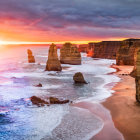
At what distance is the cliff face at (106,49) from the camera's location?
105 m

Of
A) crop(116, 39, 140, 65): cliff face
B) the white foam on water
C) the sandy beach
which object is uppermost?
crop(116, 39, 140, 65): cliff face

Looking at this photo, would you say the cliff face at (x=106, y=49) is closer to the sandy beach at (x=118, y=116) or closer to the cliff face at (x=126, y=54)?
the cliff face at (x=126, y=54)

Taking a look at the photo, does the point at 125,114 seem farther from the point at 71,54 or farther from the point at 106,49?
the point at 106,49

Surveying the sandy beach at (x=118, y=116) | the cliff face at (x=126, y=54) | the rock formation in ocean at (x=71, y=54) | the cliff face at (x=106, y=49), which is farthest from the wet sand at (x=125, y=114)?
the cliff face at (x=106, y=49)

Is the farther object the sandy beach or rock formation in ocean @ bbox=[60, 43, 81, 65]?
rock formation in ocean @ bbox=[60, 43, 81, 65]

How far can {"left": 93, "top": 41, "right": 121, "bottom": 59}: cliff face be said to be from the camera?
105062 mm

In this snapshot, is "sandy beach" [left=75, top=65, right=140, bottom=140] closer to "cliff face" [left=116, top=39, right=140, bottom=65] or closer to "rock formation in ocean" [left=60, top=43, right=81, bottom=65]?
"cliff face" [left=116, top=39, right=140, bottom=65]

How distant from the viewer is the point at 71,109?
1925 centimetres

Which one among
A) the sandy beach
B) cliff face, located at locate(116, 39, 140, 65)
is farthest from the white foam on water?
cliff face, located at locate(116, 39, 140, 65)

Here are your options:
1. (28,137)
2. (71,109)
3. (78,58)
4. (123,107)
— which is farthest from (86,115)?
(78,58)

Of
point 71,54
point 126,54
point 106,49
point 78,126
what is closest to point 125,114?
point 78,126

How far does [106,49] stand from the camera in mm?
107812

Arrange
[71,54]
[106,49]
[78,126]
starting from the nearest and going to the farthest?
[78,126] < [71,54] < [106,49]

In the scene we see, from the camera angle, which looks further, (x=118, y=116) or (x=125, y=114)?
(x=125, y=114)
